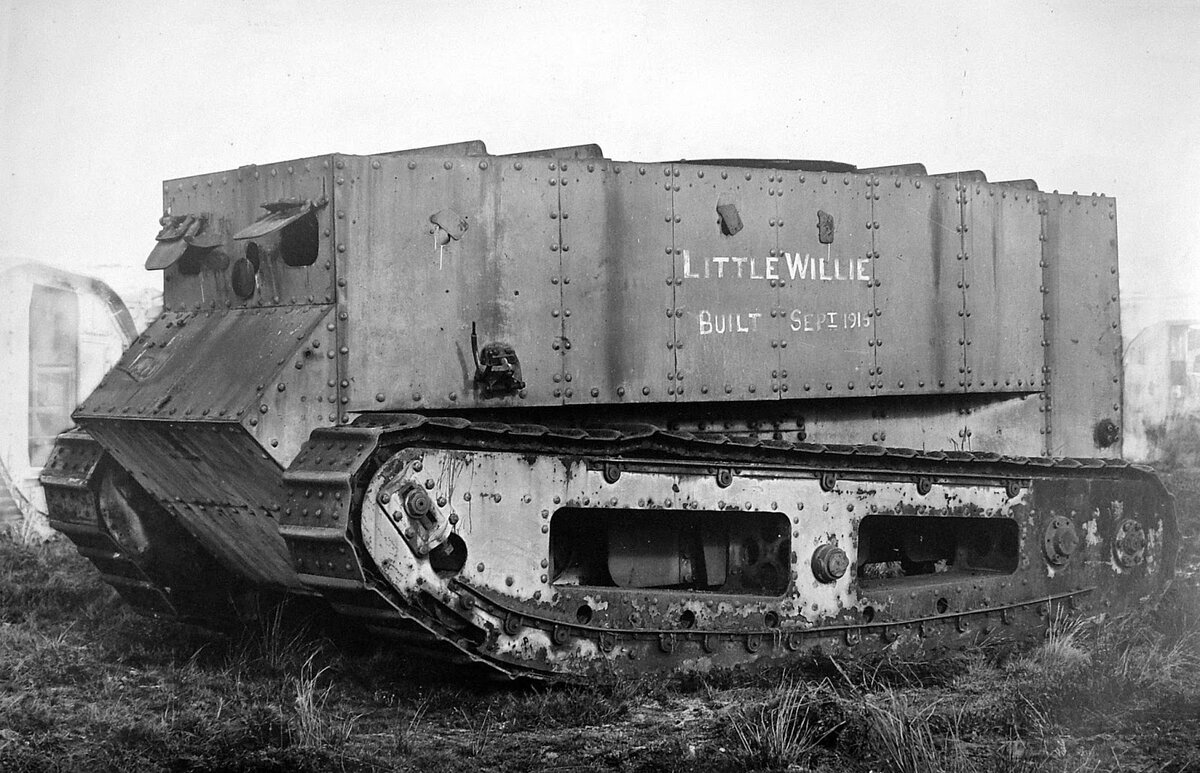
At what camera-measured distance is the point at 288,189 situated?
795cm

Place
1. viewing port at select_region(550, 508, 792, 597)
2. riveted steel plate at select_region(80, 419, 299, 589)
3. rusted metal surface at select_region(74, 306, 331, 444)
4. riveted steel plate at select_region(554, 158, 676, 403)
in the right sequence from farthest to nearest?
viewing port at select_region(550, 508, 792, 597)
riveted steel plate at select_region(554, 158, 676, 403)
riveted steel plate at select_region(80, 419, 299, 589)
rusted metal surface at select_region(74, 306, 331, 444)

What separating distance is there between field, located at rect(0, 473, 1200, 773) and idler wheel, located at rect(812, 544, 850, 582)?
50cm

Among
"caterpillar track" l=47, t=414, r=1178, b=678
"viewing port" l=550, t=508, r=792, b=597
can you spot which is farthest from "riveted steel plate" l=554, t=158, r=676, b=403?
"viewing port" l=550, t=508, r=792, b=597

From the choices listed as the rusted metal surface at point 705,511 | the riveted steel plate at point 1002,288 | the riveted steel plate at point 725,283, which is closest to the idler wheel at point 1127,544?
the rusted metal surface at point 705,511

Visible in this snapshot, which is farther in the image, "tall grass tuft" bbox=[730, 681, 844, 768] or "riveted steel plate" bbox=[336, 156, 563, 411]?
"riveted steel plate" bbox=[336, 156, 563, 411]

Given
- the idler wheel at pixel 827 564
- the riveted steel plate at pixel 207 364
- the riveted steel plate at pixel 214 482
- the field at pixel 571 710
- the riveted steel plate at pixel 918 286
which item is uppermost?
the riveted steel plate at pixel 918 286

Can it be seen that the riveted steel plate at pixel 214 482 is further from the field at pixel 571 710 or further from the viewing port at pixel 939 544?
the viewing port at pixel 939 544

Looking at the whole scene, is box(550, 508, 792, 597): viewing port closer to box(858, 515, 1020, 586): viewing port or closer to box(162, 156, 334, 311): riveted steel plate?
box(858, 515, 1020, 586): viewing port

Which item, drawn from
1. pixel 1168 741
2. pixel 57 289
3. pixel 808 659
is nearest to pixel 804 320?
pixel 808 659

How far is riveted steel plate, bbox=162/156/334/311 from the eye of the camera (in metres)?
7.71

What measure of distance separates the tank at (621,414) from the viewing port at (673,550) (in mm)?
21

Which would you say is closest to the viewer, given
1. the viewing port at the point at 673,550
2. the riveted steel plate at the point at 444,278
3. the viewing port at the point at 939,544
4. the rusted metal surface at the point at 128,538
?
the riveted steel plate at the point at 444,278

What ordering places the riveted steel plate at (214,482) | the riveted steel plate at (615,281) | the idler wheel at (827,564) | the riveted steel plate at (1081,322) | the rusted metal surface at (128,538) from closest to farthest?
the riveted steel plate at (214,482) < the riveted steel plate at (615,281) < the idler wheel at (827,564) < the rusted metal surface at (128,538) < the riveted steel plate at (1081,322)

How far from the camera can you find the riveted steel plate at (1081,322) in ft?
33.9
